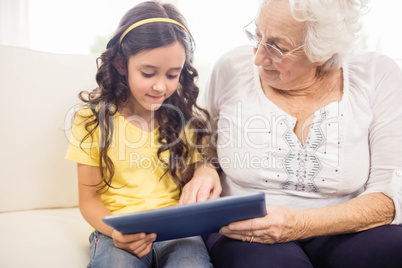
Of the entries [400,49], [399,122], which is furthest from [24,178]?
[400,49]

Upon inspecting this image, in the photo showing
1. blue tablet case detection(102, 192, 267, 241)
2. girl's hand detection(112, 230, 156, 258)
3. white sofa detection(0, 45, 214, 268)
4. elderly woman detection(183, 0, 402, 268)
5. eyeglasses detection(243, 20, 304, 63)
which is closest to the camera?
blue tablet case detection(102, 192, 267, 241)

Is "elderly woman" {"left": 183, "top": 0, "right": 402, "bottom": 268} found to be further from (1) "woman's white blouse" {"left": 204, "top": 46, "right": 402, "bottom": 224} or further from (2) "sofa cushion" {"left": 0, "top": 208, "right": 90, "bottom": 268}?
(2) "sofa cushion" {"left": 0, "top": 208, "right": 90, "bottom": 268}

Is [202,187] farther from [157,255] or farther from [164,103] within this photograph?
[164,103]

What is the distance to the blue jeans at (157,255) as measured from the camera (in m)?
1.14

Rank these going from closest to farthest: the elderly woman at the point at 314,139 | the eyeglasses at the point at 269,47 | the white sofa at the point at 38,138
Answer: the elderly woman at the point at 314,139
the eyeglasses at the point at 269,47
the white sofa at the point at 38,138

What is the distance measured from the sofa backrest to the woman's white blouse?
0.60 metres

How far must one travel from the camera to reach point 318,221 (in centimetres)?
119

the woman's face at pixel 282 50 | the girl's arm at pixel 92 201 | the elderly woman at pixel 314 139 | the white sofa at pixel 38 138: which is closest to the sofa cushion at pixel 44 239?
the white sofa at pixel 38 138

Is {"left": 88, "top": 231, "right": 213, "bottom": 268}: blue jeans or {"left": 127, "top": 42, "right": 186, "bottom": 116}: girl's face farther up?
{"left": 127, "top": 42, "right": 186, "bottom": 116}: girl's face

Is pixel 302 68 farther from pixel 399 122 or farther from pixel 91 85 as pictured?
pixel 91 85

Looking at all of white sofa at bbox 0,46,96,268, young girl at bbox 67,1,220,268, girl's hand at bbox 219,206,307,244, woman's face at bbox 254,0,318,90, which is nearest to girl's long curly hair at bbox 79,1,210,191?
young girl at bbox 67,1,220,268

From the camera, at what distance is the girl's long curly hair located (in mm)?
1281

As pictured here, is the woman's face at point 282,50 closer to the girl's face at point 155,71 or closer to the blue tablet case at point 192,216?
the girl's face at point 155,71

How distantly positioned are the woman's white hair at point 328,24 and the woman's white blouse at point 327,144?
131 millimetres
